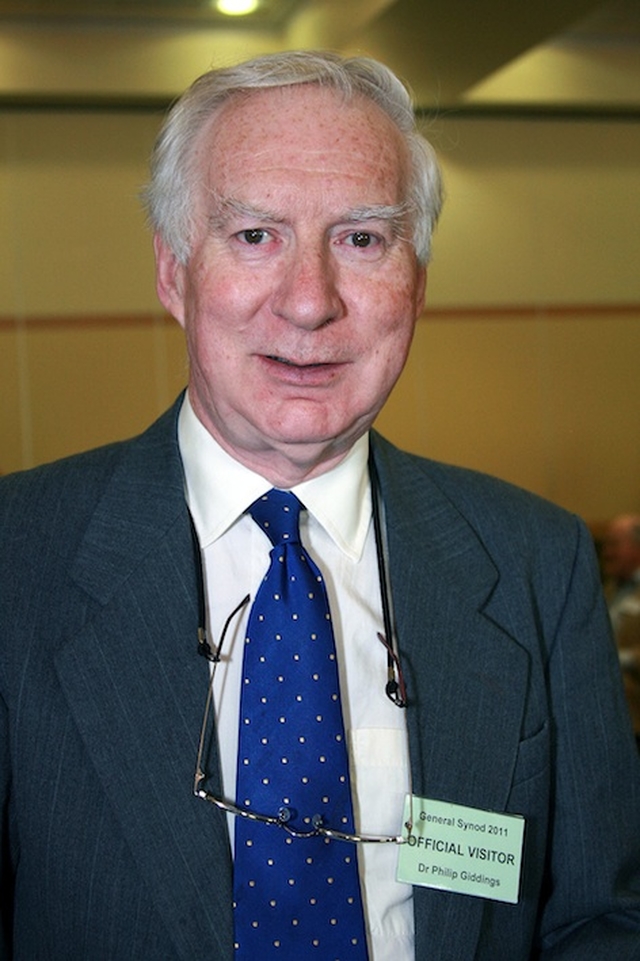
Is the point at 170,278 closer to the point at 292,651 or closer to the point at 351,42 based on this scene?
the point at 292,651

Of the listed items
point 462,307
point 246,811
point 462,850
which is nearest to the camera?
point 246,811

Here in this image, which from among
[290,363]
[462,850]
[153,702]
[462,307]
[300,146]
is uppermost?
[462,307]

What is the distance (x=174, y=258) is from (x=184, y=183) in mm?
115

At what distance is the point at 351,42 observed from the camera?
5.28 metres

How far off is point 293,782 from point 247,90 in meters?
0.98

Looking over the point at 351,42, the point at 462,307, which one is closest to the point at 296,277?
the point at 351,42

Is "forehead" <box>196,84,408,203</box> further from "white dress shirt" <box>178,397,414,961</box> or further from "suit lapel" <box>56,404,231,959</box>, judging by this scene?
"suit lapel" <box>56,404,231,959</box>

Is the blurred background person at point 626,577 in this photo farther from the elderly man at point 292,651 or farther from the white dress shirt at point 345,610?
the white dress shirt at point 345,610

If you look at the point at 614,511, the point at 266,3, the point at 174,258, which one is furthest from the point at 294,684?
the point at 614,511

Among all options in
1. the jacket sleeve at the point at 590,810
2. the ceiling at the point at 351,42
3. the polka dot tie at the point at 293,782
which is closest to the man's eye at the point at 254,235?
the polka dot tie at the point at 293,782

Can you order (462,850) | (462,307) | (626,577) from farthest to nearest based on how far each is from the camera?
(462,307), (626,577), (462,850)

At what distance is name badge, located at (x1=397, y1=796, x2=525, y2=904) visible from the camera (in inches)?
66.8

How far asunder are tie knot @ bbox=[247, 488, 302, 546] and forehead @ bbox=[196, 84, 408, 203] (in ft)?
1.46

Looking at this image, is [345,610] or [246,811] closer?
[246,811]
